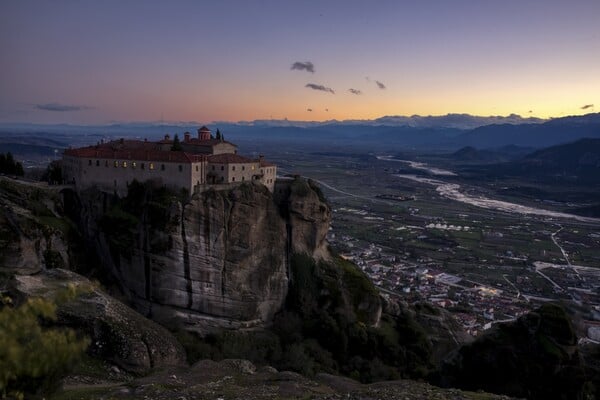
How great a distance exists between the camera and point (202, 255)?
1871 inches

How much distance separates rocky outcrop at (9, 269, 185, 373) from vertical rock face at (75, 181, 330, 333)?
1318 centimetres

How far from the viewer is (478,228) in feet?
489

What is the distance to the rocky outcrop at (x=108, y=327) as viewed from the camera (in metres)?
28.9

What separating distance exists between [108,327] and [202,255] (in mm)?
17964

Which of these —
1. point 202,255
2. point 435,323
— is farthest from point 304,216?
point 435,323

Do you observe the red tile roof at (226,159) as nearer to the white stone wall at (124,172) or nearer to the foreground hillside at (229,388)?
the white stone wall at (124,172)

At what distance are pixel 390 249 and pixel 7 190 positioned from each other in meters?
88.9

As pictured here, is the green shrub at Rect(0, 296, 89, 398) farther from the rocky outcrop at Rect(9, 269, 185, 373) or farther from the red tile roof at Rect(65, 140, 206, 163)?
the red tile roof at Rect(65, 140, 206, 163)

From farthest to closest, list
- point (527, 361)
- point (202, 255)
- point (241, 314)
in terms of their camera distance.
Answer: point (241, 314) → point (202, 255) → point (527, 361)

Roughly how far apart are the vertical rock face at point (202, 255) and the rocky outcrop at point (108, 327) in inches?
519

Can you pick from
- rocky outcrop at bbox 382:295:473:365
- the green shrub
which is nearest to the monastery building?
rocky outcrop at bbox 382:295:473:365

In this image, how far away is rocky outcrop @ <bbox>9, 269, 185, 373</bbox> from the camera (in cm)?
2889

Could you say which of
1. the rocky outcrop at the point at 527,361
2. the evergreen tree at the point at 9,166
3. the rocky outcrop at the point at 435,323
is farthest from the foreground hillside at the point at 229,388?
the evergreen tree at the point at 9,166

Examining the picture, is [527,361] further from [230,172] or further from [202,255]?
[230,172]
